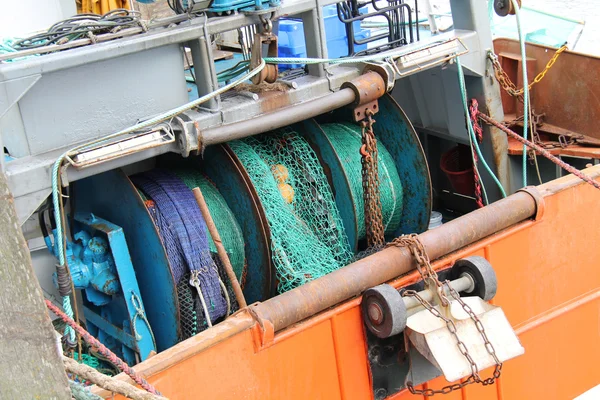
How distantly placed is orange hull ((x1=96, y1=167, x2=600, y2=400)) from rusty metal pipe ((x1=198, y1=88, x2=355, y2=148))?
1.07 metres

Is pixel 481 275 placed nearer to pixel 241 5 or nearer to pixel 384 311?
pixel 384 311

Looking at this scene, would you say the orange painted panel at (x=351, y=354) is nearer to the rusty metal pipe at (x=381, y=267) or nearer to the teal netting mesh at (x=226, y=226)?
the rusty metal pipe at (x=381, y=267)

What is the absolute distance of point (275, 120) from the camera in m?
4.93

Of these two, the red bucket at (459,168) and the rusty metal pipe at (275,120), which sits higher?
the rusty metal pipe at (275,120)

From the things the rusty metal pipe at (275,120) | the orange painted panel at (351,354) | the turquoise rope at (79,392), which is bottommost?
the orange painted panel at (351,354)

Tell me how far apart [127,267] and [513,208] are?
2.39 meters

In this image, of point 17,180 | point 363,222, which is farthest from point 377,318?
point 17,180

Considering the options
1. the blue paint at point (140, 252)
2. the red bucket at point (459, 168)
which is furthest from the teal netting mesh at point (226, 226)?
the red bucket at point (459, 168)

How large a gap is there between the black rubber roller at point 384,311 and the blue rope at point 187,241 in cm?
100

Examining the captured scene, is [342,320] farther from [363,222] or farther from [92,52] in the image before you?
[92,52]

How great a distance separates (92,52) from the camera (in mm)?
4348

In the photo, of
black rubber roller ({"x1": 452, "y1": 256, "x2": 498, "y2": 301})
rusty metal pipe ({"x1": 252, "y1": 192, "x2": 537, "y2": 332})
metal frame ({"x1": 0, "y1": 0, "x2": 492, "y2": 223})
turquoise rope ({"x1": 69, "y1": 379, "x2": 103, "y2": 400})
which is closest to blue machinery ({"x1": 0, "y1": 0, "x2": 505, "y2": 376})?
metal frame ({"x1": 0, "y1": 0, "x2": 492, "y2": 223})

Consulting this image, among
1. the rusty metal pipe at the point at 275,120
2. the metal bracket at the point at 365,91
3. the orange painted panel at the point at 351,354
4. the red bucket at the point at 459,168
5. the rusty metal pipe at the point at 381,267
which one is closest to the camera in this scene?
the rusty metal pipe at the point at 381,267

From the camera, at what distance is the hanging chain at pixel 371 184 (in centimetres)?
525
